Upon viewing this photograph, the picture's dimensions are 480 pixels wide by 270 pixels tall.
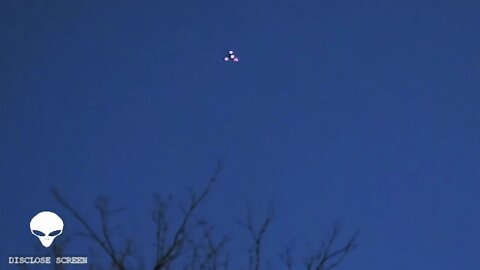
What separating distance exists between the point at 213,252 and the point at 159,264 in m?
0.70

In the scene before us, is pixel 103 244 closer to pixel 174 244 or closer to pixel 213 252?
pixel 174 244

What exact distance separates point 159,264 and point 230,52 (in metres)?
3.98

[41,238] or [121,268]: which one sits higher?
[41,238]

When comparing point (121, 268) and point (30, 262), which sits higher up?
point (30, 262)

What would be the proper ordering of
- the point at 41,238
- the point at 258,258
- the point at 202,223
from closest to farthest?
the point at 258,258 → the point at 202,223 → the point at 41,238

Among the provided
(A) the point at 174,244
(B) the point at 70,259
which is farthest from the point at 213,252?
(B) the point at 70,259

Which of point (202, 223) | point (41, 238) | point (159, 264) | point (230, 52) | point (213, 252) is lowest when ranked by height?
point (159, 264)

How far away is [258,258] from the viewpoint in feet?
14.1

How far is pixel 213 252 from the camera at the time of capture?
4.25 metres

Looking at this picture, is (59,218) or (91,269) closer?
(91,269)

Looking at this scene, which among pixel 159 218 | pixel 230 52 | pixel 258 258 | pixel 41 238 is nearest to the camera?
pixel 159 218

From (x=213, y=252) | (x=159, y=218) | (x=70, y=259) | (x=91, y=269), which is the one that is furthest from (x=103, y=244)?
(x=70, y=259)

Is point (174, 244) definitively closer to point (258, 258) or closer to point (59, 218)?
point (258, 258)

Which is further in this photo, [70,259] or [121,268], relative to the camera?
[70,259]
